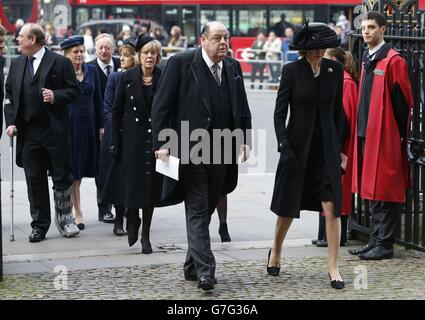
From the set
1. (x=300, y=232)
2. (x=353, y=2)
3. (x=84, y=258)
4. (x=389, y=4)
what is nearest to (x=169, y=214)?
(x=300, y=232)

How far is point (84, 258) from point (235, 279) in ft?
4.96

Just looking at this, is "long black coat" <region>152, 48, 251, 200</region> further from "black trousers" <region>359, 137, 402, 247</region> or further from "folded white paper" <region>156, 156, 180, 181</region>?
"black trousers" <region>359, 137, 402, 247</region>

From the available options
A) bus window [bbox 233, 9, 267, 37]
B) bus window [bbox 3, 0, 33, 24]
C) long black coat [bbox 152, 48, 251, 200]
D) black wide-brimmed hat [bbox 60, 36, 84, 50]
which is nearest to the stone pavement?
long black coat [bbox 152, 48, 251, 200]

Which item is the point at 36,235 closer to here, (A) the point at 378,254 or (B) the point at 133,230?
(B) the point at 133,230

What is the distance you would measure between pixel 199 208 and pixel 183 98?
81cm

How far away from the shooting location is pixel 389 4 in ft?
31.0

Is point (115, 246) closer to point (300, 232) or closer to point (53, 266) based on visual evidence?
point (53, 266)

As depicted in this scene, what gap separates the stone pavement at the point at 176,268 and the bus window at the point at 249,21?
2852 centimetres

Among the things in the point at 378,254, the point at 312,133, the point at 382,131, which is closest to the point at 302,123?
the point at 312,133

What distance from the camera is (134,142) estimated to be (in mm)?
9250

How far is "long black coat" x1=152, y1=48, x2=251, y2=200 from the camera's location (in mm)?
7668

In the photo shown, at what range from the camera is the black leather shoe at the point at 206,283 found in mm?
7387

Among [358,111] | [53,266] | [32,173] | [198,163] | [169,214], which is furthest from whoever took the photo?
[169,214]

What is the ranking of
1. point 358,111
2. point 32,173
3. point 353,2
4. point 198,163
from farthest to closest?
point 353,2 → point 32,173 → point 358,111 → point 198,163
